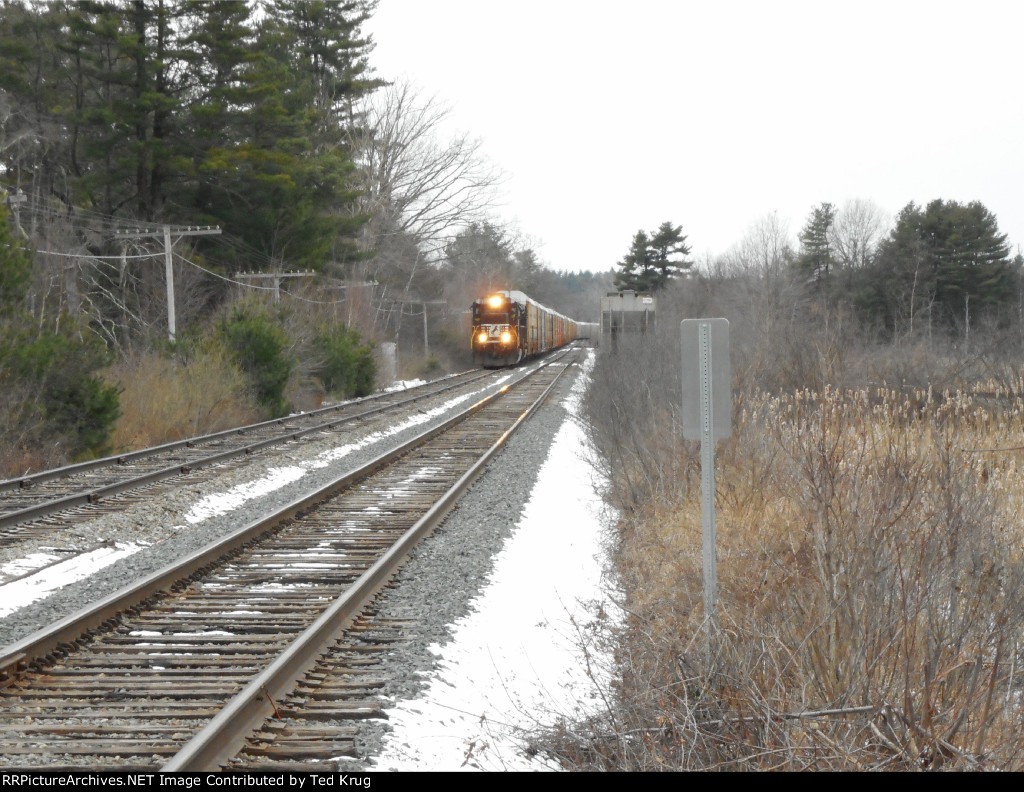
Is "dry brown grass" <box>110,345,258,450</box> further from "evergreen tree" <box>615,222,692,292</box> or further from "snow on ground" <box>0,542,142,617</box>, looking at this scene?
"evergreen tree" <box>615,222,692,292</box>

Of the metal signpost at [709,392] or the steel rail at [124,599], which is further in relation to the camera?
the steel rail at [124,599]

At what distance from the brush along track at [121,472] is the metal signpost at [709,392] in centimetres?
704

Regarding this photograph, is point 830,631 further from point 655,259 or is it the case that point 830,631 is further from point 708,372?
point 655,259

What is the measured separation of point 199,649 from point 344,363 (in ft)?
81.3

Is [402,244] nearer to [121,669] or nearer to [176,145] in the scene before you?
[176,145]

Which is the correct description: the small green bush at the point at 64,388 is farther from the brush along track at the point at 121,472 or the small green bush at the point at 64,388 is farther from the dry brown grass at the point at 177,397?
the dry brown grass at the point at 177,397

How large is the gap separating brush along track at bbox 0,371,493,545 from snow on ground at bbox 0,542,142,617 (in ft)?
3.47


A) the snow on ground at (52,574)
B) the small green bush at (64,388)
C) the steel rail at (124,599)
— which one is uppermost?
the small green bush at (64,388)

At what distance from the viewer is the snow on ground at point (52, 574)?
7078mm

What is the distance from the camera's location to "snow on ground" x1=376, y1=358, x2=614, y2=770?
4.42 m

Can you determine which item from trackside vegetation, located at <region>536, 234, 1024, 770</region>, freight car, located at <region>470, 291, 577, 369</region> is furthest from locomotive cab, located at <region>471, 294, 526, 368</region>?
trackside vegetation, located at <region>536, 234, 1024, 770</region>

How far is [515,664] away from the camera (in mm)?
5793

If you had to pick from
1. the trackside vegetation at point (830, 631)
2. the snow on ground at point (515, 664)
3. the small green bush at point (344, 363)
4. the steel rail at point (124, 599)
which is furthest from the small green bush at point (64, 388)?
the small green bush at point (344, 363)

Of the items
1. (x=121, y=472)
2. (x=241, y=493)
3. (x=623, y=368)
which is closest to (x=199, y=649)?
(x=241, y=493)
